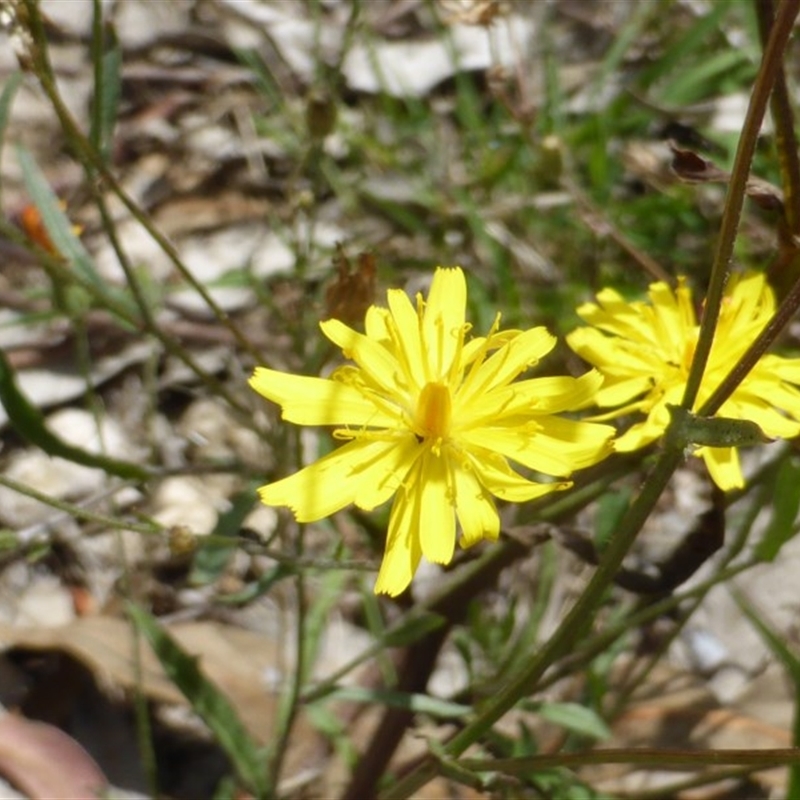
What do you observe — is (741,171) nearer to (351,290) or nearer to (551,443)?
(551,443)

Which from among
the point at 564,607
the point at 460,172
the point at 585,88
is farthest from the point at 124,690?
the point at 585,88

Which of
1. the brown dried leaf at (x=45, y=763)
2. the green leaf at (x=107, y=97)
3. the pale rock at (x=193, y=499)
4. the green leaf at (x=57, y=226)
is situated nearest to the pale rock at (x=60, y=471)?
the pale rock at (x=193, y=499)

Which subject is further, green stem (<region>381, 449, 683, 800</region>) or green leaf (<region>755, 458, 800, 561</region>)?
green leaf (<region>755, 458, 800, 561</region>)

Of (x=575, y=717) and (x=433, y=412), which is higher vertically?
(x=433, y=412)

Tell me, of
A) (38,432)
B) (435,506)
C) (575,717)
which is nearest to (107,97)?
(38,432)

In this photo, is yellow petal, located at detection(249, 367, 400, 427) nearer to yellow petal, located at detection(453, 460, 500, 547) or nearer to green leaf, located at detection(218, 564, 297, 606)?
yellow petal, located at detection(453, 460, 500, 547)

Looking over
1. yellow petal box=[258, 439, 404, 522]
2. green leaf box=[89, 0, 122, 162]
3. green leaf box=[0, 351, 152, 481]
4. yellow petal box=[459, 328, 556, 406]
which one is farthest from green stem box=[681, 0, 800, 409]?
green leaf box=[89, 0, 122, 162]

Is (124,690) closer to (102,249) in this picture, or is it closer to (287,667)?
(287,667)
